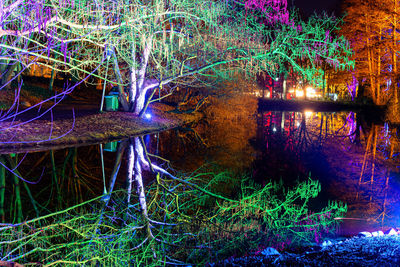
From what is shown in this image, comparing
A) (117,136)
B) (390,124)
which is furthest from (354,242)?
(390,124)

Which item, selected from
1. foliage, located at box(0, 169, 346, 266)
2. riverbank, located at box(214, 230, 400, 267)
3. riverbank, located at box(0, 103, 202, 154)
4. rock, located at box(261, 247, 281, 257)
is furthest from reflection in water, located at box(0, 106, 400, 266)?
riverbank, located at box(0, 103, 202, 154)

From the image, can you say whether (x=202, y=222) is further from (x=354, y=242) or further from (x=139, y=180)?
(x=139, y=180)

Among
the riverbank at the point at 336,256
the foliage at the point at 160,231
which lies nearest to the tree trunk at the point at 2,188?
the foliage at the point at 160,231

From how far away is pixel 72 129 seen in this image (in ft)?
37.4

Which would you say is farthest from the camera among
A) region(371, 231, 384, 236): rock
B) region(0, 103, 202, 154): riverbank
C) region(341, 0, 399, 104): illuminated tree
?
region(341, 0, 399, 104): illuminated tree

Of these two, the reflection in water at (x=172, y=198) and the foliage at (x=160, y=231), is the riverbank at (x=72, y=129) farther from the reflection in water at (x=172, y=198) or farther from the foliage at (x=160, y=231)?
the foliage at (x=160, y=231)

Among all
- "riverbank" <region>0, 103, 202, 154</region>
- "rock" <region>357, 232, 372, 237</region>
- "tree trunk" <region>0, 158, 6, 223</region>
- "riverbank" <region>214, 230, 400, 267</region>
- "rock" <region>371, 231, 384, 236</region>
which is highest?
"riverbank" <region>0, 103, 202, 154</region>

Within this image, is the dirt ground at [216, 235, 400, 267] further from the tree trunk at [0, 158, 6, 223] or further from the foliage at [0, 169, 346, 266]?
the tree trunk at [0, 158, 6, 223]

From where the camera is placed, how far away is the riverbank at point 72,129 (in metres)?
10.4

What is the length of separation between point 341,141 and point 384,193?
876cm

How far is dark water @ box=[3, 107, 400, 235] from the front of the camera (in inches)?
232

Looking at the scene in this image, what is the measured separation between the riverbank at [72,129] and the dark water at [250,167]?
2.53 ft

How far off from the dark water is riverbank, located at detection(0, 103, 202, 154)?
770 millimetres

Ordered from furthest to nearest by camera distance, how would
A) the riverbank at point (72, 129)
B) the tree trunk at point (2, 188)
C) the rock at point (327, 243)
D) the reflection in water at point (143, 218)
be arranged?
the riverbank at point (72, 129), the tree trunk at point (2, 188), the rock at point (327, 243), the reflection in water at point (143, 218)
